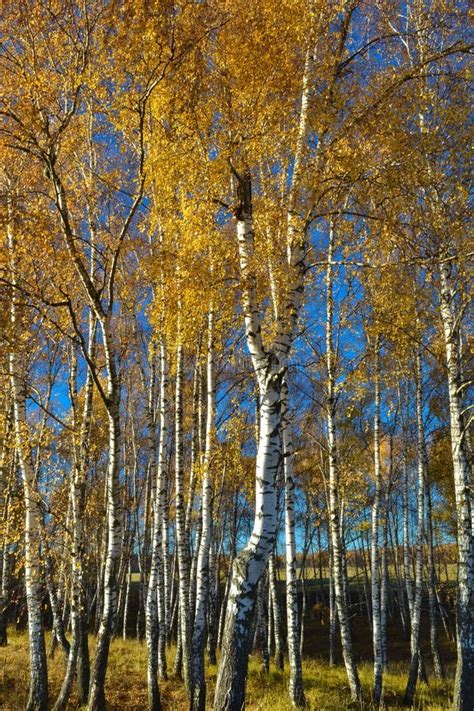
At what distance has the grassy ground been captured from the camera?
9484 millimetres

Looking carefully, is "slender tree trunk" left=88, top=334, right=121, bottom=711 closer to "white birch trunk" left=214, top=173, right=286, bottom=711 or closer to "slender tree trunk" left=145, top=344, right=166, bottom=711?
"white birch trunk" left=214, top=173, right=286, bottom=711

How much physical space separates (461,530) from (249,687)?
6723 millimetres

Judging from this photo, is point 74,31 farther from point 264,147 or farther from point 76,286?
point 76,286

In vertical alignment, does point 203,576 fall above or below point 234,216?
below

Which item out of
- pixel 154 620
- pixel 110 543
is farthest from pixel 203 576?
pixel 110 543

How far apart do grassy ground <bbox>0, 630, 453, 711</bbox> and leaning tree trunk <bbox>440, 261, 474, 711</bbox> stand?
3173mm

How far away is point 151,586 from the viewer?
33.7 feet

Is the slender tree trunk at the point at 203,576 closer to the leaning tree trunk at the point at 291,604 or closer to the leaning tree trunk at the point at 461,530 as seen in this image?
the leaning tree trunk at the point at 291,604

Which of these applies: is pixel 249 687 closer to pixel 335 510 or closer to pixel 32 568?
pixel 335 510

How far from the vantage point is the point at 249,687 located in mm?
11047

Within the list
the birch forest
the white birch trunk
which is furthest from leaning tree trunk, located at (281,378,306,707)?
the white birch trunk

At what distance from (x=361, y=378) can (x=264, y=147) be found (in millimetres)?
5284

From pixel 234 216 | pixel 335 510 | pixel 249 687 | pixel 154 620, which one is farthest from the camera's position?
pixel 249 687

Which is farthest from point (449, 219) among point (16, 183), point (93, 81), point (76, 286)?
point (16, 183)
